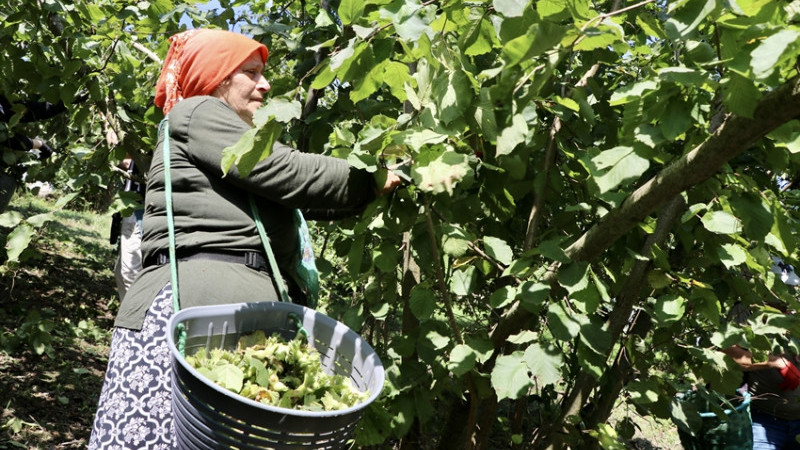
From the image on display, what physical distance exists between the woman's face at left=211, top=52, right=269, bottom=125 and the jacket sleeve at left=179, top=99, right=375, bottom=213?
0.46ft

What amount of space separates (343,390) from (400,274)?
1250mm

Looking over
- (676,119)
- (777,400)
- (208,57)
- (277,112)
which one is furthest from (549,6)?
(777,400)

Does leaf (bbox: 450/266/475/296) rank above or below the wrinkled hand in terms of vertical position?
Answer: above

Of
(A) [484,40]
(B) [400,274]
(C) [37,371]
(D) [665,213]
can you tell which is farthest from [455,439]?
(C) [37,371]

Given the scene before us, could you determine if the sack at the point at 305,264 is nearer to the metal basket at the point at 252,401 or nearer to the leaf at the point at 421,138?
the metal basket at the point at 252,401

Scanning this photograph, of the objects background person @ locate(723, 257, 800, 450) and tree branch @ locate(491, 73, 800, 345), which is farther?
background person @ locate(723, 257, 800, 450)

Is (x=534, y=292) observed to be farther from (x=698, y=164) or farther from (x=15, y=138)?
(x=15, y=138)

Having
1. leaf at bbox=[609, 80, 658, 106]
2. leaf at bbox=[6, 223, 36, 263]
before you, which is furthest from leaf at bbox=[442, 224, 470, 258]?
leaf at bbox=[6, 223, 36, 263]

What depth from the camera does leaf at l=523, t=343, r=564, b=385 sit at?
1.55 metres

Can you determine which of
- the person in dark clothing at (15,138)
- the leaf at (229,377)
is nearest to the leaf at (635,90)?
the leaf at (229,377)

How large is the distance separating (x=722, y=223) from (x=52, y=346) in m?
4.72

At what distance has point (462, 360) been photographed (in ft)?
5.30

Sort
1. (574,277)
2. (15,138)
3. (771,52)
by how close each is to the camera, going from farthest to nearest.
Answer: (15,138)
(574,277)
(771,52)

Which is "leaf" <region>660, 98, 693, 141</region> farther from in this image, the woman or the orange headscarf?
the orange headscarf
